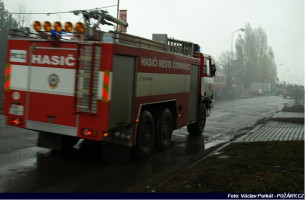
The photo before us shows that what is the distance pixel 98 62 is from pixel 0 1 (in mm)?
54851

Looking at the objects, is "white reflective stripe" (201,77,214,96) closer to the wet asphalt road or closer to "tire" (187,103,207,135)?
"tire" (187,103,207,135)

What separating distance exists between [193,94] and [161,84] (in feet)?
9.21

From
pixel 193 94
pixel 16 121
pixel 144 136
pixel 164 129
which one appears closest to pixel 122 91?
pixel 144 136

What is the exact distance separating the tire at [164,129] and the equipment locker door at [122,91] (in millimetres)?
1572

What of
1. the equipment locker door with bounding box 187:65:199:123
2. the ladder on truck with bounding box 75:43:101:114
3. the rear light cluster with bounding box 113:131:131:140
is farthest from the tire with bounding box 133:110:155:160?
the equipment locker door with bounding box 187:65:199:123

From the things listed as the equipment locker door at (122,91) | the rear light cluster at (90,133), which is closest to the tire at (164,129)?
the equipment locker door at (122,91)

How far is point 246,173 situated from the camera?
6.12 m

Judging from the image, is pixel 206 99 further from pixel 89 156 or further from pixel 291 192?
pixel 291 192

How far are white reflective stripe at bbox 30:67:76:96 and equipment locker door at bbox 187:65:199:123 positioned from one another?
4.78 meters

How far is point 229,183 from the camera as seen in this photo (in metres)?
5.49

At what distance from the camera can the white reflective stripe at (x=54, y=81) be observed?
6418mm

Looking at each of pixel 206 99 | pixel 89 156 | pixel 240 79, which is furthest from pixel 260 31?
pixel 89 156

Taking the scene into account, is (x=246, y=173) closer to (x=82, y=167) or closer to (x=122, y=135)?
(x=122, y=135)

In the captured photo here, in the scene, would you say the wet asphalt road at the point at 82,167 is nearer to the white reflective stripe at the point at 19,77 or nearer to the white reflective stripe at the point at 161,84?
the white reflective stripe at the point at 161,84
